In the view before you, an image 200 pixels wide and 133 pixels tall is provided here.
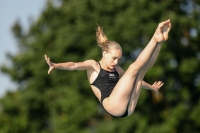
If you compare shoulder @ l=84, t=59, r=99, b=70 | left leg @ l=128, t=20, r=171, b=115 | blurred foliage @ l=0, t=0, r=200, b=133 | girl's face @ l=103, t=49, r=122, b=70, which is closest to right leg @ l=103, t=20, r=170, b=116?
left leg @ l=128, t=20, r=171, b=115

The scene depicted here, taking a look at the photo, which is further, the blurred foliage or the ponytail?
the blurred foliage

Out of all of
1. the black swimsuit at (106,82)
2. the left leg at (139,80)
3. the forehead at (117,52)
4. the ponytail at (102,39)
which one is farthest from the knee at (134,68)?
the black swimsuit at (106,82)

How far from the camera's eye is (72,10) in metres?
34.5

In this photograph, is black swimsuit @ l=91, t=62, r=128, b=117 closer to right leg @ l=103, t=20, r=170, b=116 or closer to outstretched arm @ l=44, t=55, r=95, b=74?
right leg @ l=103, t=20, r=170, b=116

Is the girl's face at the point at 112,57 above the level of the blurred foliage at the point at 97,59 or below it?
below

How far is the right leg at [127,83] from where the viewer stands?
33.3 ft

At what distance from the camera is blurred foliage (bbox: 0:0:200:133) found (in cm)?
3166

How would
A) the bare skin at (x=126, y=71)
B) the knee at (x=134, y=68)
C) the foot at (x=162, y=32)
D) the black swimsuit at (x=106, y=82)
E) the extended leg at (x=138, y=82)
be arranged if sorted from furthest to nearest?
1. the black swimsuit at (x=106, y=82)
2. the extended leg at (x=138, y=82)
3. the knee at (x=134, y=68)
4. the bare skin at (x=126, y=71)
5. the foot at (x=162, y=32)

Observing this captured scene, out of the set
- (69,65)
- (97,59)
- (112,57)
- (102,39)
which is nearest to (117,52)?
(112,57)

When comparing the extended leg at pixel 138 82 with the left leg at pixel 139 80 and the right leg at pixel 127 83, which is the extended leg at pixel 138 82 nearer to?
the left leg at pixel 139 80

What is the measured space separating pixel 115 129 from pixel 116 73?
19004mm

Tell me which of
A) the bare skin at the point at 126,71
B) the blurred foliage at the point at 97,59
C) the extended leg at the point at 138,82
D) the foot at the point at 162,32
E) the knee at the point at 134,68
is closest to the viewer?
the foot at the point at 162,32

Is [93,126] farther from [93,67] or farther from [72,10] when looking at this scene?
[93,67]

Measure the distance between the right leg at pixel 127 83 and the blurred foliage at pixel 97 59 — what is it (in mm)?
19056
